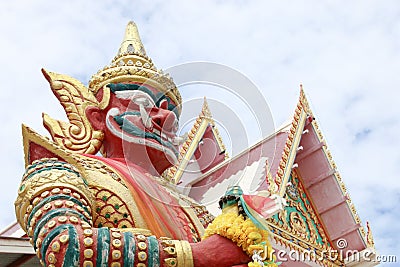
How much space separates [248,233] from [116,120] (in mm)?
1212

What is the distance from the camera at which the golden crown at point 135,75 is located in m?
3.52

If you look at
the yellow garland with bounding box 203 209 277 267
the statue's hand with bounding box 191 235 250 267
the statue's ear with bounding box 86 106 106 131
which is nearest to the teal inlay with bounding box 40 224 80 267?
the statue's hand with bounding box 191 235 250 267

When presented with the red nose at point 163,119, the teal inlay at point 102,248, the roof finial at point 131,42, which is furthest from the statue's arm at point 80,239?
the roof finial at point 131,42

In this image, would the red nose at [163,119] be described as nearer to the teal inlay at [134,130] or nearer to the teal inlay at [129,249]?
the teal inlay at [134,130]

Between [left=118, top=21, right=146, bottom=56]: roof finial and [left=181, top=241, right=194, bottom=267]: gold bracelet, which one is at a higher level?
[left=118, top=21, right=146, bottom=56]: roof finial

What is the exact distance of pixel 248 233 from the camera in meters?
2.39

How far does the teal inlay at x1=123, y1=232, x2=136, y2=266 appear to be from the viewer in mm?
2307

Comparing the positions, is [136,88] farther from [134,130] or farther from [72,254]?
[72,254]

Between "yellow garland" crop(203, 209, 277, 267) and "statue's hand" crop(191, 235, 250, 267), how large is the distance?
2cm

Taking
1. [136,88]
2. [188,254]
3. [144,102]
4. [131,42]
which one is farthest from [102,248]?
[131,42]

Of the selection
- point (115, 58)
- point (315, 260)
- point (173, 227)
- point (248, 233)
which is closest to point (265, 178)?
point (315, 260)

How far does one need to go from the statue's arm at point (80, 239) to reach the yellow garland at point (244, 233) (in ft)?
0.10

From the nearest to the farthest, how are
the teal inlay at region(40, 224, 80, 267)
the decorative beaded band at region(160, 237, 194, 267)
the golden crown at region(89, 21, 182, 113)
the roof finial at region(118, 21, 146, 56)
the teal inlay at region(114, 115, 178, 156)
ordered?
the teal inlay at region(40, 224, 80, 267) → the decorative beaded band at region(160, 237, 194, 267) → the teal inlay at region(114, 115, 178, 156) → the golden crown at region(89, 21, 182, 113) → the roof finial at region(118, 21, 146, 56)

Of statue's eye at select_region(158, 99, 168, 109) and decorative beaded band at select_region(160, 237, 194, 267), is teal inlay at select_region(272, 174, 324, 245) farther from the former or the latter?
decorative beaded band at select_region(160, 237, 194, 267)
